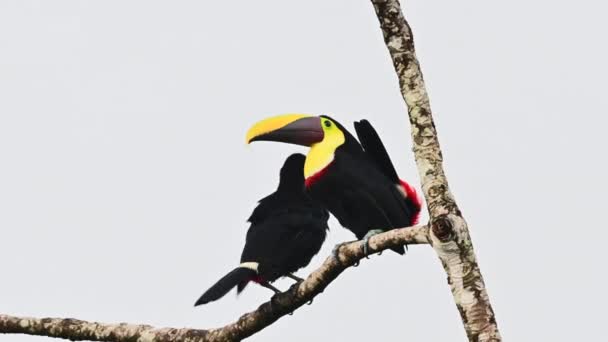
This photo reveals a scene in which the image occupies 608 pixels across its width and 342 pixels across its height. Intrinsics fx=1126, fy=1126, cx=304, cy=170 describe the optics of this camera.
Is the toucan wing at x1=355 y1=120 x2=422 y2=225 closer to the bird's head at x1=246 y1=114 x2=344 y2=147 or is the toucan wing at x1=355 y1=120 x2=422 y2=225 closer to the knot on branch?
the bird's head at x1=246 y1=114 x2=344 y2=147

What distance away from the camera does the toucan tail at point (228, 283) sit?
6598 mm

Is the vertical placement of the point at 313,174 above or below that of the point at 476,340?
above

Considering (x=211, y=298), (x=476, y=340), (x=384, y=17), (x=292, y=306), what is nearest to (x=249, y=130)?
(x=211, y=298)

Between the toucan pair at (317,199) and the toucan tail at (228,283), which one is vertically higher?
the toucan pair at (317,199)

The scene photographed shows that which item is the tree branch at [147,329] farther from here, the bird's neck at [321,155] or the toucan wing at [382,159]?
the bird's neck at [321,155]

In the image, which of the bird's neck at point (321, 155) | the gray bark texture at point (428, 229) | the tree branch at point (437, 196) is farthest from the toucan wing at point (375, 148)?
the tree branch at point (437, 196)

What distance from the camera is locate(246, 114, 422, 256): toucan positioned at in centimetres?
651

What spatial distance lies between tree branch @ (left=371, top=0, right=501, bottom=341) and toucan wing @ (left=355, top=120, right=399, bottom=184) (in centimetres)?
212

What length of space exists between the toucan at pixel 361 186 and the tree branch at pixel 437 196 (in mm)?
2138

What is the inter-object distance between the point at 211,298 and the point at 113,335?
4.73 feet

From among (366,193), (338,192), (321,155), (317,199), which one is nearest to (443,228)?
(366,193)

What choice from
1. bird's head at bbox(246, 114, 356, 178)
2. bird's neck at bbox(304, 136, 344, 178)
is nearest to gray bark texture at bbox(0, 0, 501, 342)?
bird's neck at bbox(304, 136, 344, 178)

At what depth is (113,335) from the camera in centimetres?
520

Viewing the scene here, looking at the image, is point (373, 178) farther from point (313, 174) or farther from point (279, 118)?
point (279, 118)
